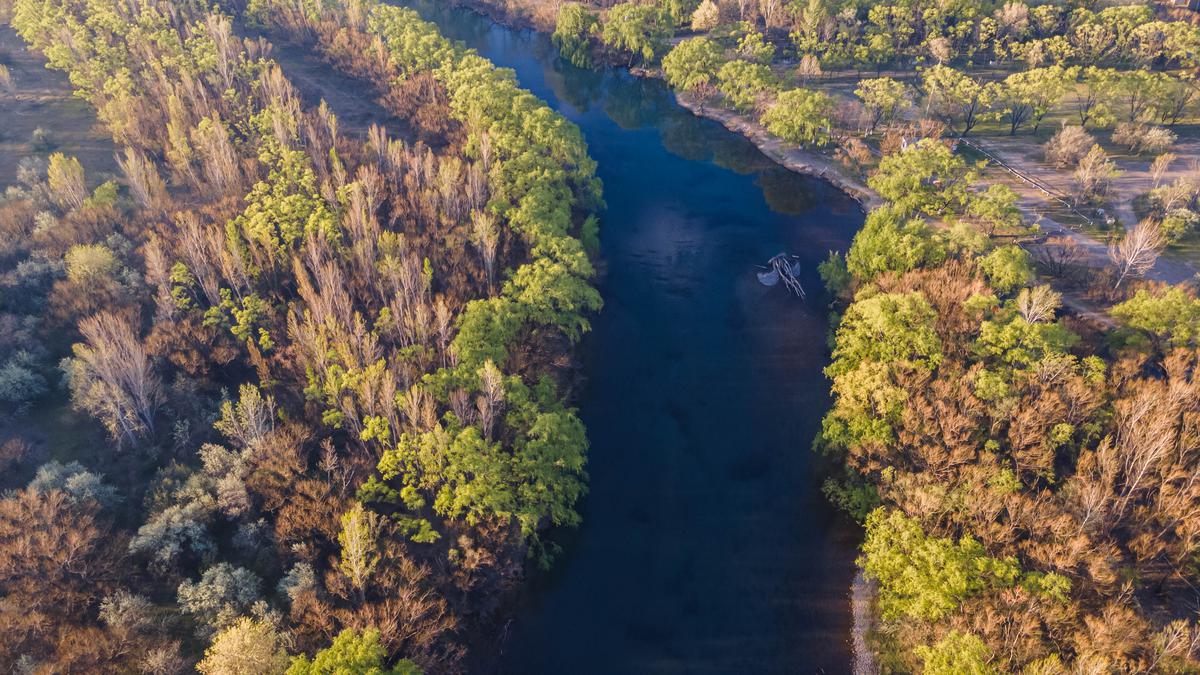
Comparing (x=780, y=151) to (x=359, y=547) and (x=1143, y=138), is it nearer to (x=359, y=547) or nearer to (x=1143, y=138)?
(x=1143, y=138)

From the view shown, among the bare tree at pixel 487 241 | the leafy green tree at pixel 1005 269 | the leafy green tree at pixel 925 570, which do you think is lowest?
the leafy green tree at pixel 925 570

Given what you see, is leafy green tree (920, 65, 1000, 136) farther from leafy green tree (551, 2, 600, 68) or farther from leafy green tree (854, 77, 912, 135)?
leafy green tree (551, 2, 600, 68)

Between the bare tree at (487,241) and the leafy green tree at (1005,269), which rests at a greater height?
the leafy green tree at (1005,269)

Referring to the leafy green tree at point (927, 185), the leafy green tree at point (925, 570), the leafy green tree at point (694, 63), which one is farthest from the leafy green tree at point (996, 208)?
the leafy green tree at point (694, 63)

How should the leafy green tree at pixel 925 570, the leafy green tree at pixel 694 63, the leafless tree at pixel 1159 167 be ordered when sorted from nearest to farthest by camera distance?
the leafy green tree at pixel 925 570, the leafless tree at pixel 1159 167, the leafy green tree at pixel 694 63

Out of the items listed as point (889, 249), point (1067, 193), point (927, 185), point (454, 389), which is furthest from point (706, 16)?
point (454, 389)

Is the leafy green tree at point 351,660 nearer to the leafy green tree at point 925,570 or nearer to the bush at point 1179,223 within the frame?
the leafy green tree at point 925,570
